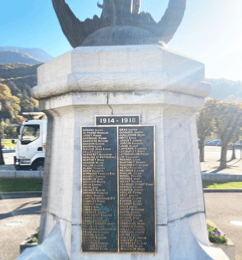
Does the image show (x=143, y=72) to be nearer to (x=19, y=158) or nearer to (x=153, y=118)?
(x=153, y=118)

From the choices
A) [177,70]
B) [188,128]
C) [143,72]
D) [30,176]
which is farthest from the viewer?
[30,176]

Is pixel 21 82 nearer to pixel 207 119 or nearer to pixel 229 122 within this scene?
pixel 207 119


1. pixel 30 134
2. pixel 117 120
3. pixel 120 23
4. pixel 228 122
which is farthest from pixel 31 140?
pixel 228 122

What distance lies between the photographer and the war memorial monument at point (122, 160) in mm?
3182

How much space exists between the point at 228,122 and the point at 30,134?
42.6 feet

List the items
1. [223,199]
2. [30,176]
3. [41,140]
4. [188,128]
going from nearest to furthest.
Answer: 1. [188,128]
2. [223,199]
3. [30,176]
4. [41,140]

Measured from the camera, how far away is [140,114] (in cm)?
329

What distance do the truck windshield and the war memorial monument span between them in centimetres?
1040

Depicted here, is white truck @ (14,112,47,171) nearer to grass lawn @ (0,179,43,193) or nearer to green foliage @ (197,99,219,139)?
grass lawn @ (0,179,43,193)

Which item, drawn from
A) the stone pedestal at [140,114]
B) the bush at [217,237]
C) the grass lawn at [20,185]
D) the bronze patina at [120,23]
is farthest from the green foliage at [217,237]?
the grass lawn at [20,185]

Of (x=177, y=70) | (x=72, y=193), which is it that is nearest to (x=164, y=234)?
(x=72, y=193)

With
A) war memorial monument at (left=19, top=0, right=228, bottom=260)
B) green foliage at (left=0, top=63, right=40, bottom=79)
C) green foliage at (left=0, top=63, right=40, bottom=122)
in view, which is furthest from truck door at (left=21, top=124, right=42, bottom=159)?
green foliage at (left=0, top=63, right=40, bottom=79)

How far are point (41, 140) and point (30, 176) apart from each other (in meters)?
2.07

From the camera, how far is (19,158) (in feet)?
44.0
